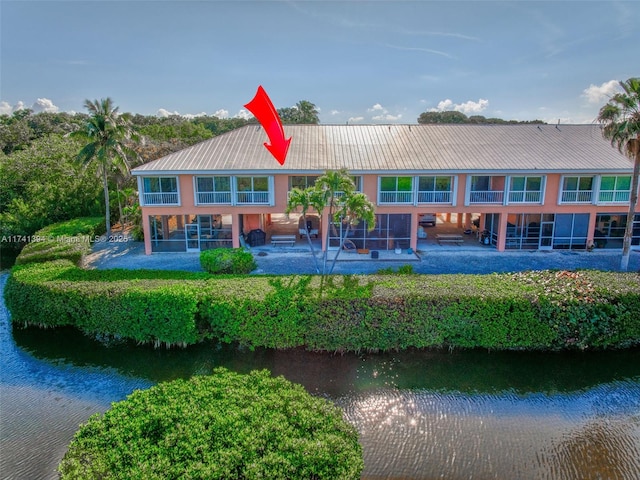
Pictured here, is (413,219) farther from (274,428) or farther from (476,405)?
(274,428)

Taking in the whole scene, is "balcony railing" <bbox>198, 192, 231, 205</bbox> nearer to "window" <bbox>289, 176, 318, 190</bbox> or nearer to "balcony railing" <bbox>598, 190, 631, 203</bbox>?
"window" <bbox>289, 176, 318, 190</bbox>

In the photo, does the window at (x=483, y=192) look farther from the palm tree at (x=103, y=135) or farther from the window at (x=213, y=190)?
the palm tree at (x=103, y=135)

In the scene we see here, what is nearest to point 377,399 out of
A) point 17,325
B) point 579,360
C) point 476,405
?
point 476,405

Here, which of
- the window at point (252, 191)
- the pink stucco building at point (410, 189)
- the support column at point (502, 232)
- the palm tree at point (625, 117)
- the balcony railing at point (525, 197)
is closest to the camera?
the palm tree at point (625, 117)

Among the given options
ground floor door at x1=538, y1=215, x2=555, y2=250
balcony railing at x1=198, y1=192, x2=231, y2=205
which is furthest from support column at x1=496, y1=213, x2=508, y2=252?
balcony railing at x1=198, y1=192, x2=231, y2=205

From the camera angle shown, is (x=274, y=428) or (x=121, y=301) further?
(x=121, y=301)

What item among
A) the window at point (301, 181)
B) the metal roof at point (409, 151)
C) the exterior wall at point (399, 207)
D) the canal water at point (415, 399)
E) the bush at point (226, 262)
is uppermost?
the metal roof at point (409, 151)

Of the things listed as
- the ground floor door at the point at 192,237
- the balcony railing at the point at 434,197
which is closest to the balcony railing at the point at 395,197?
the balcony railing at the point at 434,197
